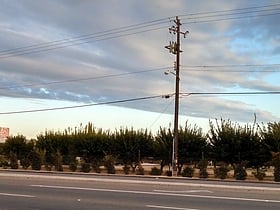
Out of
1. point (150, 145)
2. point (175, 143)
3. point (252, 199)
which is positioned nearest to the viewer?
point (252, 199)

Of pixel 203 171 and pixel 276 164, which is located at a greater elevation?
pixel 276 164

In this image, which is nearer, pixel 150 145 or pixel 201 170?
pixel 201 170

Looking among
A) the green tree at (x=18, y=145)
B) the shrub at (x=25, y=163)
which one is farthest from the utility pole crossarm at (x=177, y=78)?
the green tree at (x=18, y=145)

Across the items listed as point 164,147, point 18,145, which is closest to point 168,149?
point 164,147

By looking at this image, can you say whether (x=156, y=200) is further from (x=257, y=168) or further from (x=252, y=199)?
(x=257, y=168)

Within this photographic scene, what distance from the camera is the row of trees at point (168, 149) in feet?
130

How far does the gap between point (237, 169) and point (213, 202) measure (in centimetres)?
1959

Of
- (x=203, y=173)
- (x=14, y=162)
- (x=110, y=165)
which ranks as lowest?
(x=203, y=173)

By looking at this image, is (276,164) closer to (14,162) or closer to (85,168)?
(85,168)

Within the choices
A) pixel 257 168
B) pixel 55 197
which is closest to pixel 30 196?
pixel 55 197

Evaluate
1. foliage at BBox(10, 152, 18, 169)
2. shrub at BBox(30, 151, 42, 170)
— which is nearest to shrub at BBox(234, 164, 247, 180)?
shrub at BBox(30, 151, 42, 170)

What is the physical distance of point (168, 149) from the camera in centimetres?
4341

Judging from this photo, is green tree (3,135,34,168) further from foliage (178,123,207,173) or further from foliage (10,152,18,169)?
foliage (178,123,207,173)

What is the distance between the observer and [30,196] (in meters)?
16.5
